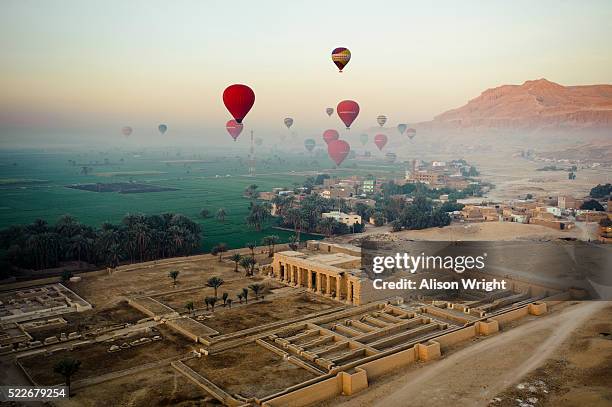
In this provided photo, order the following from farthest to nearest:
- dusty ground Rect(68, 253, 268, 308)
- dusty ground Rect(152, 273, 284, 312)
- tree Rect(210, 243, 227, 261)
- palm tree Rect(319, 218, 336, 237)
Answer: palm tree Rect(319, 218, 336, 237)
tree Rect(210, 243, 227, 261)
dusty ground Rect(68, 253, 268, 308)
dusty ground Rect(152, 273, 284, 312)

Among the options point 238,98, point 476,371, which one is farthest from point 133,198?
point 476,371

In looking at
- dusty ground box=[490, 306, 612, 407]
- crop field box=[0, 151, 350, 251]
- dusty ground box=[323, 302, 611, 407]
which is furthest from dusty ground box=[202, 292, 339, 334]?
crop field box=[0, 151, 350, 251]

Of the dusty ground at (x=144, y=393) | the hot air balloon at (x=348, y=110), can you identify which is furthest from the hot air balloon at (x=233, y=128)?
the dusty ground at (x=144, y=393)

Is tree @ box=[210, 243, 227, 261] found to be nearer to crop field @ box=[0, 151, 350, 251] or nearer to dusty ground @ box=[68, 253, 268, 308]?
dusty ground @ box=[68, 253, 268, 308]

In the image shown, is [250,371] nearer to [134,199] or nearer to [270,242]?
[270,242]

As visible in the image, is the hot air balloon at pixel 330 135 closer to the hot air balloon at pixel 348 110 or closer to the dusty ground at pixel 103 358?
the hot air balloon at pixel 348 110
